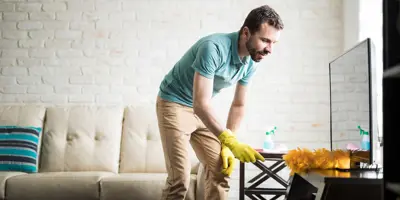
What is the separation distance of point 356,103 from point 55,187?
1.92 meters

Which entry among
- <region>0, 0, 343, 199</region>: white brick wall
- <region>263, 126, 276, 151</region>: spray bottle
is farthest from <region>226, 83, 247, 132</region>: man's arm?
<region>0, 0, 343, 199</region>: white brick wall

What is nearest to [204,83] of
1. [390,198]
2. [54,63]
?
[390,198]

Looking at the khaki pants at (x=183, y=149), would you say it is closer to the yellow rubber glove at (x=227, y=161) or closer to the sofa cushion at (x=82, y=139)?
the yellow rubber glove at (x=227, y=161)

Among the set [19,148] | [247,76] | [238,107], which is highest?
[247,76]

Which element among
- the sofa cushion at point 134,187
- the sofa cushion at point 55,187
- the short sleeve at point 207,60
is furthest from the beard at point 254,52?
the sofa cushion at point 55,187

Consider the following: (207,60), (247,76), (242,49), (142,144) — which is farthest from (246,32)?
(142,144)

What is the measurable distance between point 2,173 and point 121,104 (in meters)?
1.02

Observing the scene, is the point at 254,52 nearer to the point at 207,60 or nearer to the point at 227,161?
the point at 207,60

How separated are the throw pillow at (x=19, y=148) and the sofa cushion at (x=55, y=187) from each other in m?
0.30

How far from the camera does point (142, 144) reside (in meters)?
3.51

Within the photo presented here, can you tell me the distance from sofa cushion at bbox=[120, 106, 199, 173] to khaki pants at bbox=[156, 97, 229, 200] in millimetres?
933

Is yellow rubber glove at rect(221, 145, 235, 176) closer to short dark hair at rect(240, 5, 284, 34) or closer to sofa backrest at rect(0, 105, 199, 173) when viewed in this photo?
short dark hair at rect(240, 5, 284, 34)

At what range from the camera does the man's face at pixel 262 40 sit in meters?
2.22

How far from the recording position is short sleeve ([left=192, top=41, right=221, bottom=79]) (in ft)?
7.22
